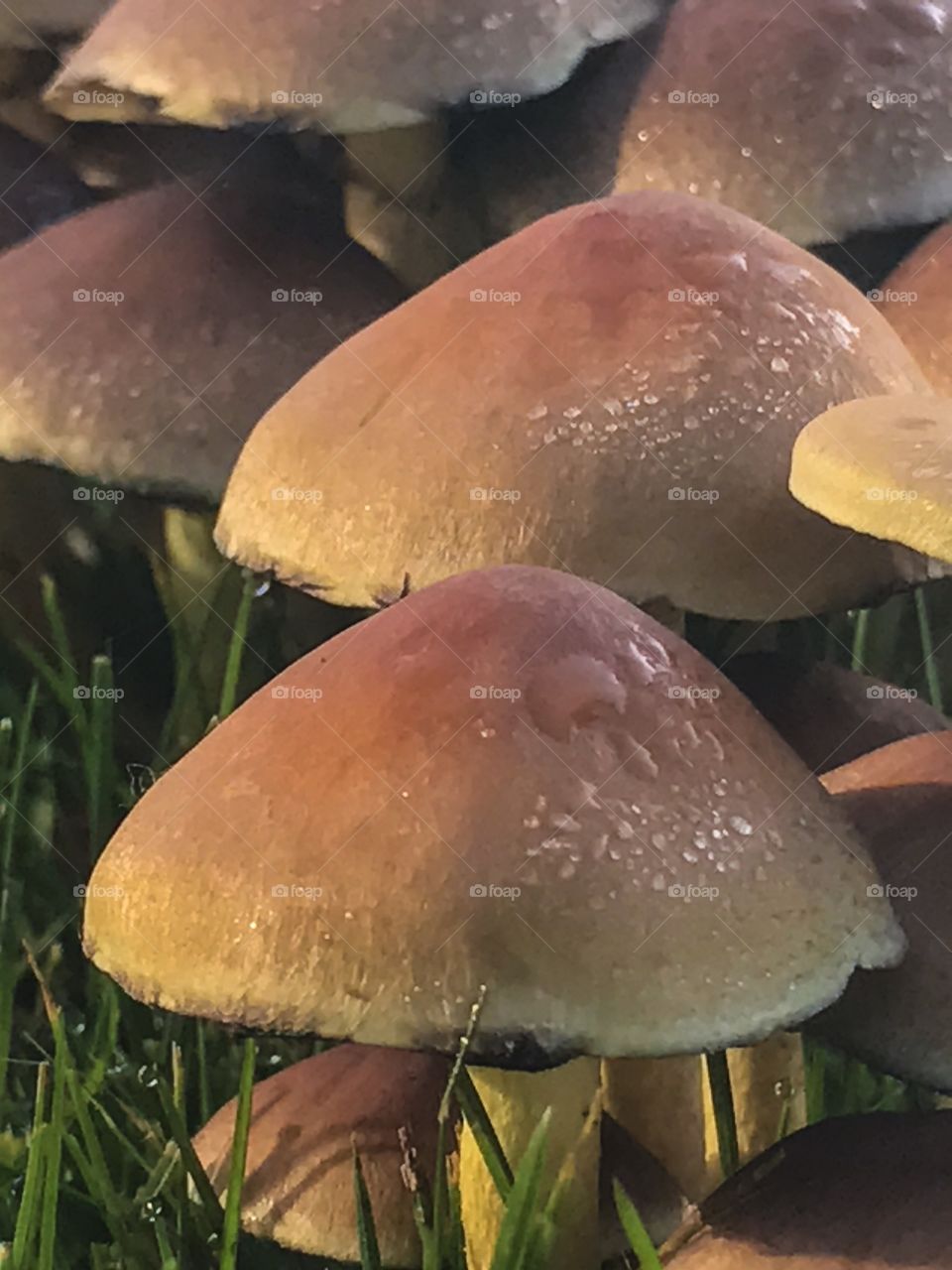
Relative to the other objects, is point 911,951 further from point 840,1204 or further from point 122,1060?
point 122,1060

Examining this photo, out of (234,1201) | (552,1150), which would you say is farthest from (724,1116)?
(234,1201)

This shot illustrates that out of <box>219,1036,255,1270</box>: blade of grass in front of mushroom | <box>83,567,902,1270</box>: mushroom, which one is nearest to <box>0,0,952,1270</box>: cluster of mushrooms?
<box>83,567,902,1270</box>: mushroom

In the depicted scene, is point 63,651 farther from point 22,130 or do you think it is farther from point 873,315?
point 873,315

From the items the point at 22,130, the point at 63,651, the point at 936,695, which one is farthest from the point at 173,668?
the point at 936,695

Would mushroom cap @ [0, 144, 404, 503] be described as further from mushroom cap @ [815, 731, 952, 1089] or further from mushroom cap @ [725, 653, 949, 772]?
mushroom cap @ [815, 731, 952, 1089]

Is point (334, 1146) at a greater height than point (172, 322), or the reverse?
point (172, 322)

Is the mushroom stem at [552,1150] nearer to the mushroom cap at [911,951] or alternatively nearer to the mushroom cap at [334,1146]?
the mushroom cap at [334,1146]
